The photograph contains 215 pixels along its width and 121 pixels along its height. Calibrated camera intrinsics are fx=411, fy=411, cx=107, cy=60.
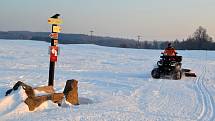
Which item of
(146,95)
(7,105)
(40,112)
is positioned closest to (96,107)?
(40,112)

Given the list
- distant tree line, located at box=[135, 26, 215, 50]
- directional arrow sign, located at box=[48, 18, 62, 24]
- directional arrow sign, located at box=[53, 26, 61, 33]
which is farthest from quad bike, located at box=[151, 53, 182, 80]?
distant tree line, located at box=[135, 26, 215, 50]

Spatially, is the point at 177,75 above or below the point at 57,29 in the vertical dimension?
below

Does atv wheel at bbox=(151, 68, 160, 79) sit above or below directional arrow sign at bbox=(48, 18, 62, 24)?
below

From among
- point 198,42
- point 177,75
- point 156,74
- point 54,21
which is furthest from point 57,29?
point 198,42

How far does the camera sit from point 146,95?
12711 millimetres

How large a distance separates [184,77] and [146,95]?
8100 mm

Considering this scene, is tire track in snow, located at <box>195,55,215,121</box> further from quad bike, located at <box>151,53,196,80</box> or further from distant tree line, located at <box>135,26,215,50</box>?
distant tree line, located at <box>135,26,215,50</box>

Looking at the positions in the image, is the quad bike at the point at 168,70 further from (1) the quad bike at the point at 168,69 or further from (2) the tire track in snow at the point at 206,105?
(2) the tire track in snow at the point at 206,105

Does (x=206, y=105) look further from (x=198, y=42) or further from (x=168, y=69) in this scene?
(x=198, y=42)

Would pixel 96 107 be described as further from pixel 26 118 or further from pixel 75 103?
pixel 26 118

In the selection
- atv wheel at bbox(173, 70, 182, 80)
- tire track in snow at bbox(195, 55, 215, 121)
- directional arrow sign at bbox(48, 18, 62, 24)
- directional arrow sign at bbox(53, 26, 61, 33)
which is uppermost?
directional arrow sign at bbox(48, 18, 62, 24)

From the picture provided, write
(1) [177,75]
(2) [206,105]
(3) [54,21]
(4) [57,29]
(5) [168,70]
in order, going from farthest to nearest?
(5) [168,70] < (1) [177,75] < (4) [57,29] < (3) [54,21] < (2) [206,105]

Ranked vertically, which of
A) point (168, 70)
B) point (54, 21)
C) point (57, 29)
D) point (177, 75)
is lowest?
point (177, 75)

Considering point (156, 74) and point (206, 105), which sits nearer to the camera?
point (206, 105)
